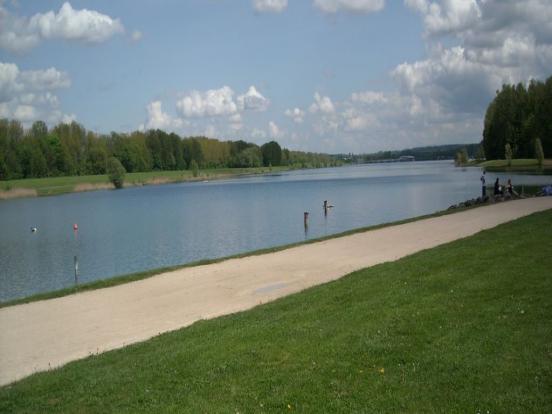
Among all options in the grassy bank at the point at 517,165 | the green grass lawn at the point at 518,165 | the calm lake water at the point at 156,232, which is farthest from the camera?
the green grass lawn at the point at 518,165

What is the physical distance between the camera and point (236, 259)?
21562mm

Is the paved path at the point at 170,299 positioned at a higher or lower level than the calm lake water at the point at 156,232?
higher

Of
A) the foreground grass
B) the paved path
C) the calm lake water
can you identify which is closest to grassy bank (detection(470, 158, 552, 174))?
the calm lake water

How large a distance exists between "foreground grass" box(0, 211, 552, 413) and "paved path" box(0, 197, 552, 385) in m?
1.48

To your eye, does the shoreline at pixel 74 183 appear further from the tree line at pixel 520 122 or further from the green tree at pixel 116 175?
the tree line at pixel 520 122

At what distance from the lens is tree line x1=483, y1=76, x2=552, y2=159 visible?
3962 inches

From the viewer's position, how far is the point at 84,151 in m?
138

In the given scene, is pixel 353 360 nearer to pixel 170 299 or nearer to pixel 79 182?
pixel 170 299

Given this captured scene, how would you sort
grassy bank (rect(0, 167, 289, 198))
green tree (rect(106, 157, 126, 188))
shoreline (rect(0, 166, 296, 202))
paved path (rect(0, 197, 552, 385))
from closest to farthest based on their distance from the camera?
paved path (rect(0, 197, 552, 385)) < shoreline (rect(0, 166, 296, 202)) < grassy bank (rect(0, 167, 289, 198)) < green tree (rect(106, 157, 126, 188))

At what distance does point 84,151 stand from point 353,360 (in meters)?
139

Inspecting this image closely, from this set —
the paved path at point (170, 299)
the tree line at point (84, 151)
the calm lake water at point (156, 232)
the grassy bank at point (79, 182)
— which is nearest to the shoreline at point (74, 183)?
the grassy bank at point (79, 182)

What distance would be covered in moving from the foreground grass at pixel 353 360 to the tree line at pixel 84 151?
113309 millimetres

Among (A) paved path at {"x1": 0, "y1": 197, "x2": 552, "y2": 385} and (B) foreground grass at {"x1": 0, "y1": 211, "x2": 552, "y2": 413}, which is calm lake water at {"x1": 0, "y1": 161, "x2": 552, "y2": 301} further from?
(B) foreground grass at {"x1": 0, "y1": 211, "x2": 552, "y2": 413}

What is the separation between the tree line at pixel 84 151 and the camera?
117062 mm
